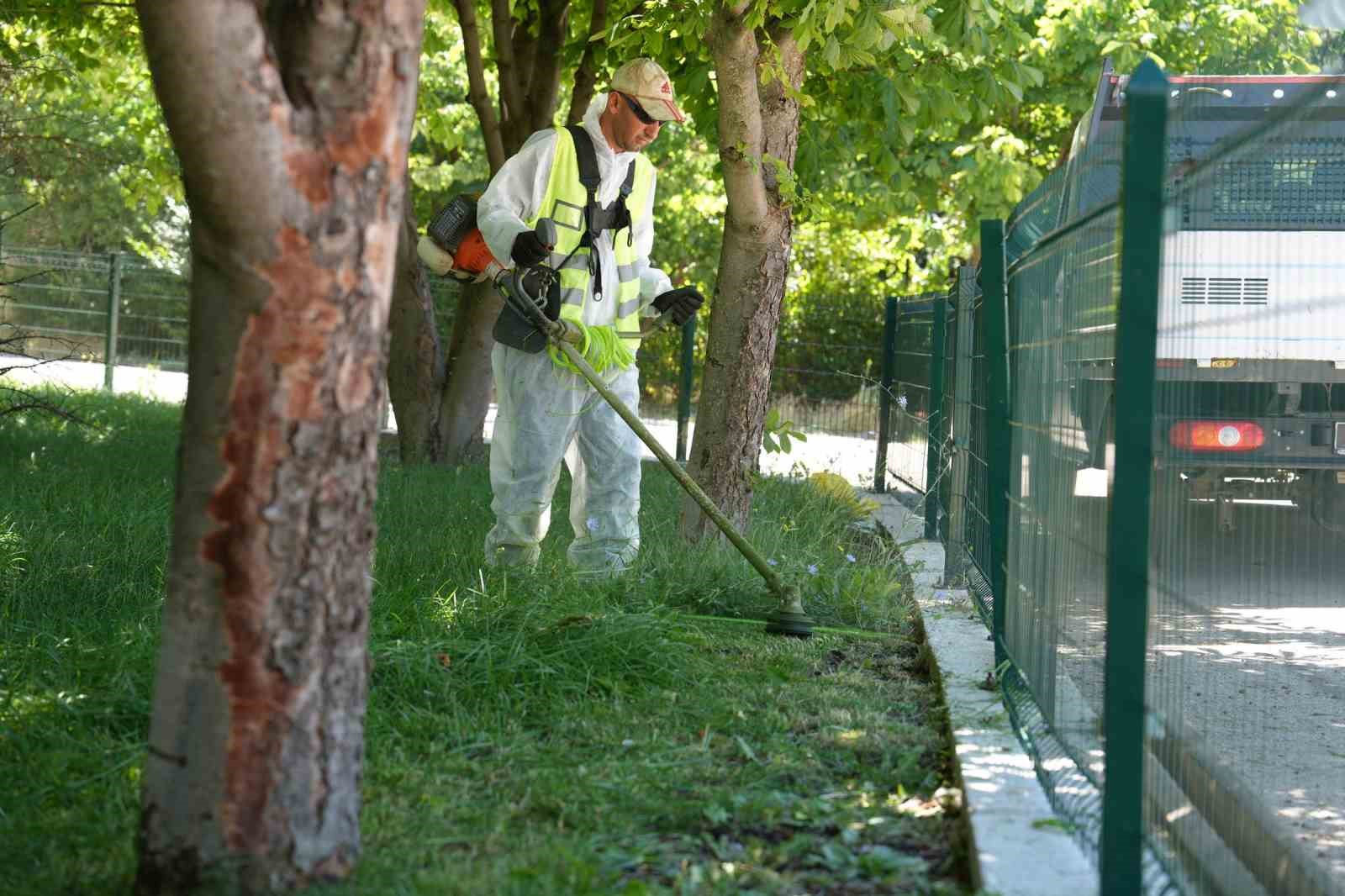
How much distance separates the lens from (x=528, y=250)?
5.64 m

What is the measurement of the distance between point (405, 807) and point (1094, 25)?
15444 millimetres

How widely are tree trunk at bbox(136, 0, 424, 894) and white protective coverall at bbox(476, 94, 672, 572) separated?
3.13 metres

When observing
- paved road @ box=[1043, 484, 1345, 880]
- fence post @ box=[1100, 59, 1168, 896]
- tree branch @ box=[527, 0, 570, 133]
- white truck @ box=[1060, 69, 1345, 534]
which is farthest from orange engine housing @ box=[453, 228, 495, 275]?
tree branch @ box=[527, 0, 570, 133]

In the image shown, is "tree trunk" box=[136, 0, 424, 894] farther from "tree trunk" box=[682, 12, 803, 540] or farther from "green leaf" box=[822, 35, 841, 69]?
"tree trunk" box=[682, 12, 803, 540]

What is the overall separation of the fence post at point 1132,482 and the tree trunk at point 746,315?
13.8ft

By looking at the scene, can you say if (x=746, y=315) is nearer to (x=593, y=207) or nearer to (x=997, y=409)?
(x=593, y=207)

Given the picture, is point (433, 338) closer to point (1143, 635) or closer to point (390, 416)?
point (390, 416)

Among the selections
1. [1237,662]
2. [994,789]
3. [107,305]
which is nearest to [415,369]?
[1237,662]

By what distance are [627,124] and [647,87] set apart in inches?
7.4

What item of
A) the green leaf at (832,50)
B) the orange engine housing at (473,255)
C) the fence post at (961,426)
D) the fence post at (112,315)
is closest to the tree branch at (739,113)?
the green leaf at (832,50)

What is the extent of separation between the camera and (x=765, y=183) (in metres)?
7.14

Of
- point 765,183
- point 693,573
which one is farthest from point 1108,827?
point 765,183

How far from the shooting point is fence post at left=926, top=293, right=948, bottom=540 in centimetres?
847

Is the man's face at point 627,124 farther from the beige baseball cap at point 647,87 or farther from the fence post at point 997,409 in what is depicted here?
the fence post at point 997,409
